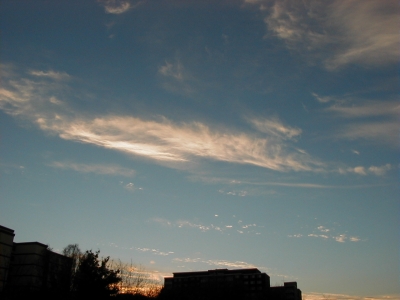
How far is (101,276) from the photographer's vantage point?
4116 cm

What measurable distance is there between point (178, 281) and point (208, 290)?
67457mm

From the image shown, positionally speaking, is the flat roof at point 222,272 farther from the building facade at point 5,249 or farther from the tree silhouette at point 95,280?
the tree silhouette at point 95,280

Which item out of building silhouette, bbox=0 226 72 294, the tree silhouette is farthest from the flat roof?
the tree silhouette

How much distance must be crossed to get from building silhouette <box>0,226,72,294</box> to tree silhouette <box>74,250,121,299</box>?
18.5m

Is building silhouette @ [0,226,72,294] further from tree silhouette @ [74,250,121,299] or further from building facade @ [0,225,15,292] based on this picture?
tree silhouette @ [74,250,121,299]

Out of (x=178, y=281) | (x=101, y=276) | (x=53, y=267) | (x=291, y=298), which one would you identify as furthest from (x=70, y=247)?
(x=291, y=298)

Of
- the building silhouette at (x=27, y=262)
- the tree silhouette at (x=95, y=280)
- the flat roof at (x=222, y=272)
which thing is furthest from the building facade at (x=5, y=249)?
the flat roof at (x=222, y=272)

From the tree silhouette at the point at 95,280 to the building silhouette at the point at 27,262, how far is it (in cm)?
1855

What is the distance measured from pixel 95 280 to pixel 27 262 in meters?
29.9

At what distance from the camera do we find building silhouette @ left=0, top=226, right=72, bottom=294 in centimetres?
6050

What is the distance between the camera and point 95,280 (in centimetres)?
4041

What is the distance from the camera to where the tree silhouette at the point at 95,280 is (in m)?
39.7

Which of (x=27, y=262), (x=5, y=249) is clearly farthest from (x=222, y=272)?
(x=5, y=249)

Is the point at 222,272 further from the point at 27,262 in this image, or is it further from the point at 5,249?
the point at 5,249
